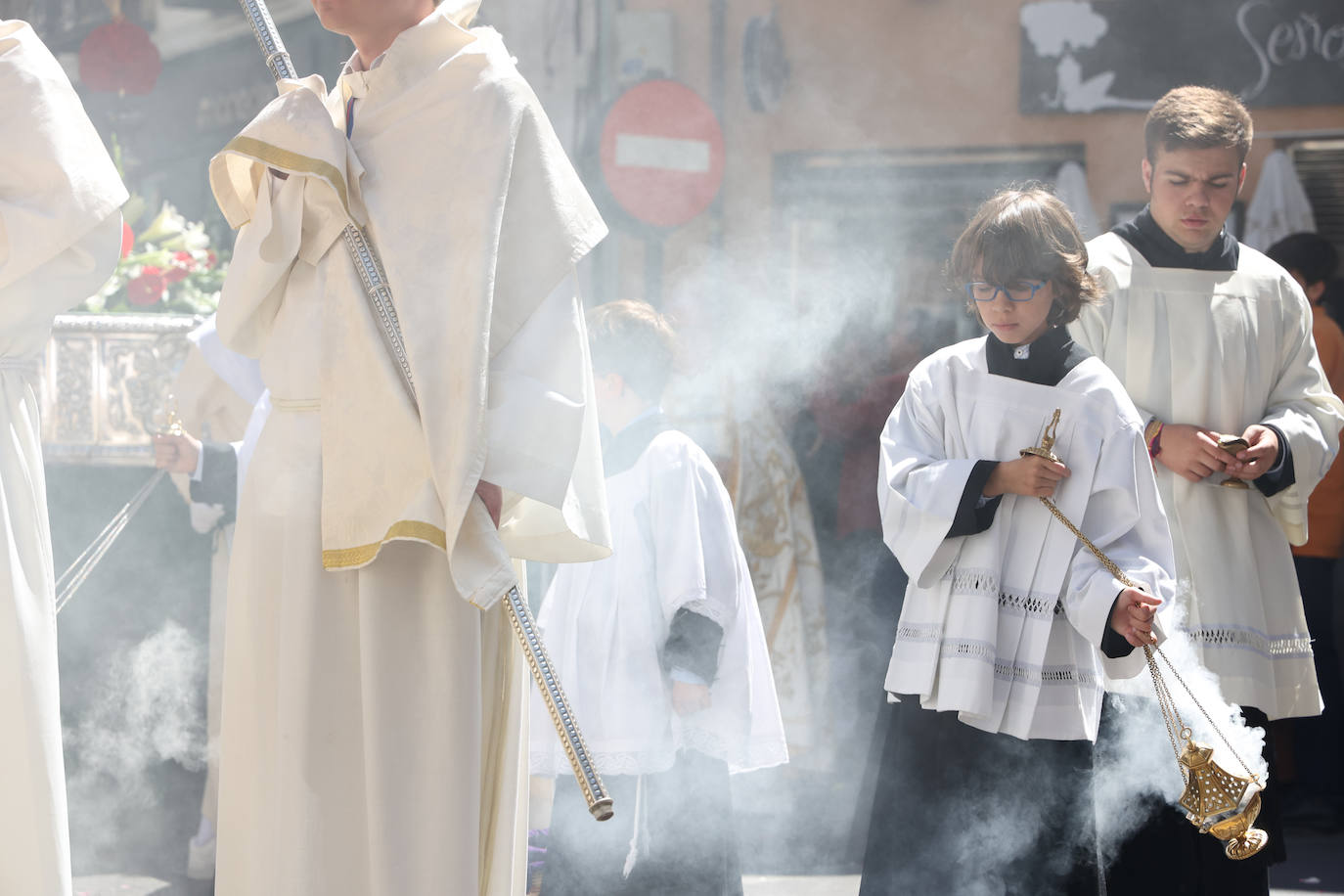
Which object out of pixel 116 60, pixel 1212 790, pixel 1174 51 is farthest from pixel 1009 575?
pixel 116 60

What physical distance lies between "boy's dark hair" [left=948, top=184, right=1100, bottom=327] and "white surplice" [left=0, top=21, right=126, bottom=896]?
200 centimetres

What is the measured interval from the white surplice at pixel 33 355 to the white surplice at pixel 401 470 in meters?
0.75

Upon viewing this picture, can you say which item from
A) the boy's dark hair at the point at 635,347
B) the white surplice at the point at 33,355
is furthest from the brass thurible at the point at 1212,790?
the white surplice at the point at 33,355

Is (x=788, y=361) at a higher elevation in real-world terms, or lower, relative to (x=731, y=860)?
higher

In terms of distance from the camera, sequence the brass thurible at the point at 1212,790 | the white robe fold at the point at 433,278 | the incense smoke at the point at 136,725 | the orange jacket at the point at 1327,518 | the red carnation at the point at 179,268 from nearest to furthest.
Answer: the white robe fold at the point at 433,278
the brass thurible at the point at 1212,790
the incense smoke at the point at 136,725
the red carnation at the point at 179,268
the orange jacket at the point at 1327,518

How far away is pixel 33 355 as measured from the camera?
11.4ft

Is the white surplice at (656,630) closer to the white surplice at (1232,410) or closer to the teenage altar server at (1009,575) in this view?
the teenage altar server at (1009,575)

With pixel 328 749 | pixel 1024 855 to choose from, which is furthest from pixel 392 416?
pixel 1024 855

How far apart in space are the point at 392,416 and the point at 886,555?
10.1 feet

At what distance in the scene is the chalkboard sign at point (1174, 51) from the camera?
6.07 meters

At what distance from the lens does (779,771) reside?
221 inches

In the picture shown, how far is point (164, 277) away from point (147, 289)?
9 cm

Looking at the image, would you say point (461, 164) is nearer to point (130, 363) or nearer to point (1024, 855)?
point (1024, 855)

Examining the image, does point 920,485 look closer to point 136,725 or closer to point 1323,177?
point 136,725
